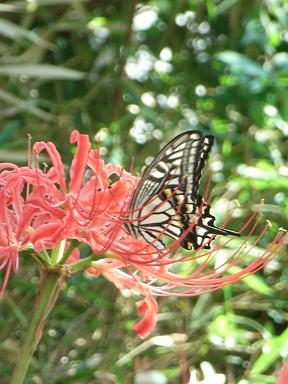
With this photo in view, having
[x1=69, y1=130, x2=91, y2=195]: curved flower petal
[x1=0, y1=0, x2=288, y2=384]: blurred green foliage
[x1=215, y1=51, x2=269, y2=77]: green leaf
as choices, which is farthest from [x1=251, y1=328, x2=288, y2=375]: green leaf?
[x1=69, y1=130, x2=91, y2=195]: curved flower petal

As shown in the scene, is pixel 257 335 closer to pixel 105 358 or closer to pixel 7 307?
pixel 105 358

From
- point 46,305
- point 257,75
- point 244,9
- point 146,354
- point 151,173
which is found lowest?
point 146,354

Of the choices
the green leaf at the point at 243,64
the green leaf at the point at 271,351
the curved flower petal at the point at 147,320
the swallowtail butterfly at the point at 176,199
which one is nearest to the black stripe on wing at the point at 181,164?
the swallowtail butterfly at the point at 176,199

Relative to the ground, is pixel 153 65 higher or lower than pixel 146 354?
higher

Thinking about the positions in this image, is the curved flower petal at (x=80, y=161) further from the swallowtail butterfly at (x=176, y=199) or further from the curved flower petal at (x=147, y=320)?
the curved flower petal at (x=147, y=320)

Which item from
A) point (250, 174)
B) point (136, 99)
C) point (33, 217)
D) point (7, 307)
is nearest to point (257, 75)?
point (250, 174)

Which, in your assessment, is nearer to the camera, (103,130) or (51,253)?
(51,253)

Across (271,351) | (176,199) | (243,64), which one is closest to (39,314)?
(176,199)
